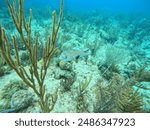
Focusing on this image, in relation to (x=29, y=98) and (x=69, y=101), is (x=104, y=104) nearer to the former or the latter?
(x=69, y=101)

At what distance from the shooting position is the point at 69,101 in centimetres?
363

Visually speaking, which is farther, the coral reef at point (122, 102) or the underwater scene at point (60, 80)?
the coral reef at point (122, 102)

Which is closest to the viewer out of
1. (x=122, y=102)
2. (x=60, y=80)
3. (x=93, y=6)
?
(x=122, y=102)

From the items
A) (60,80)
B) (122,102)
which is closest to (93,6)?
(60,80)

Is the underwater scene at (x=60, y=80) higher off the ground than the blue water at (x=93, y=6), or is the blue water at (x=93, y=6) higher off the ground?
the blue water at (x=93, y=6)

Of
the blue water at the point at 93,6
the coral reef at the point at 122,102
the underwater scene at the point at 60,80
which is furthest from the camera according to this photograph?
the blue water at the point at 93,6

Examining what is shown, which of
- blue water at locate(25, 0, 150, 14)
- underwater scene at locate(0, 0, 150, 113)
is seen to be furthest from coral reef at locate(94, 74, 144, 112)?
blue water at locate(25, 0, 150, 14)

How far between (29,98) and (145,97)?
2505 millimetres

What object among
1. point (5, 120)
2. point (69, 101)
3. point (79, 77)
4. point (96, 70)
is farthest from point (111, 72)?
point (5, 120)

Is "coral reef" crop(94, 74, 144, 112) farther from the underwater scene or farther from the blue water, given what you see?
the blue water

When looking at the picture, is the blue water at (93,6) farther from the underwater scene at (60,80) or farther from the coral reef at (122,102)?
the coral reef at (122,102)

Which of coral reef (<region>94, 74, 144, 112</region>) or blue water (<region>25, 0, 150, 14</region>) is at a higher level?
blue water (<region>25, 0, 150, 14</region>)

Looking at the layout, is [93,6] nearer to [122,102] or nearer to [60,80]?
[60,80]

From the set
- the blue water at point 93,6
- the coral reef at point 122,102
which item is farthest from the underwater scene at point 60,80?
the blue water at point 93,6
